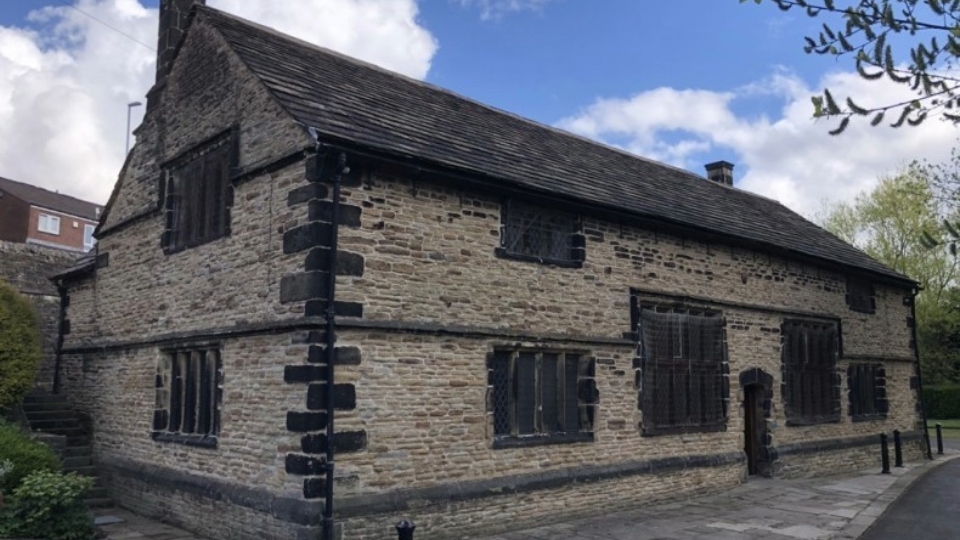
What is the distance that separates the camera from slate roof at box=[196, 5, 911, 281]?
33.9 feet

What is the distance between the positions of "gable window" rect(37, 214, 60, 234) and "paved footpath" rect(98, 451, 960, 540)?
4201 centimetres

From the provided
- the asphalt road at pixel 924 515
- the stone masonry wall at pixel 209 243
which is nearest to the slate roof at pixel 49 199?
the stone masonry wall at pixel 209 243

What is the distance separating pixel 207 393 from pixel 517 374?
4637mm

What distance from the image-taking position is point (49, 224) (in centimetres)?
4784

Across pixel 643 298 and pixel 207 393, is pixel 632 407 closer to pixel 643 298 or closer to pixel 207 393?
pixel 643 298

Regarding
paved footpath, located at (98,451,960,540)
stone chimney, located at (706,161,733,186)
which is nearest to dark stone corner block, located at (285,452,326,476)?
paved footpath, located at (98,451,960,540)

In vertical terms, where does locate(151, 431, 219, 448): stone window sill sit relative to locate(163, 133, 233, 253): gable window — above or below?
below

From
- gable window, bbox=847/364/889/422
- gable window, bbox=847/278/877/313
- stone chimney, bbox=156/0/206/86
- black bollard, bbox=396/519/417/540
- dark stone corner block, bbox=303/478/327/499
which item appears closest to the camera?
black bollard, bbox=396/519/417/540

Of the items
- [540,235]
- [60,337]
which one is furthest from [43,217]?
[540,235]

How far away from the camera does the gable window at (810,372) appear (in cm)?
1636

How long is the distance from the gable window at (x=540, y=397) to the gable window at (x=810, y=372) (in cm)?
654

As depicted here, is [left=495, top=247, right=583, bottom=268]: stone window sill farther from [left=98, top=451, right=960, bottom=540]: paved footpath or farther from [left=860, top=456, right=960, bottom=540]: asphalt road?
[left=860, top=456, right=960, bottom=540]: asphalt road

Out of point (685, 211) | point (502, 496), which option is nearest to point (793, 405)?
point (685, 211)

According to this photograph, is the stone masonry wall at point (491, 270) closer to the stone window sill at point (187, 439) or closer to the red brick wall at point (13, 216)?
the stone window sill at point (187, 439)
